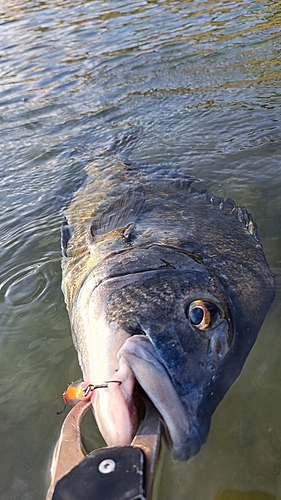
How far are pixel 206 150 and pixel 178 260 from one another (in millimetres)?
3263

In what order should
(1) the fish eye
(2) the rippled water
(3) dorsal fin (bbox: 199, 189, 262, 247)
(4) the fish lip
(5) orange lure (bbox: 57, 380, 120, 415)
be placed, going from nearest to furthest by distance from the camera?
1. (4) the fish lip
2. (5) orange lure (bbox: 57, 380, 120, 415)
3. (1) the fish eye
4. (2) the rippled water
5. (3) dorsal fin (bbox: 199, 189, 262, 247)

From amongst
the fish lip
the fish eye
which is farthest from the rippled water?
the fish eye

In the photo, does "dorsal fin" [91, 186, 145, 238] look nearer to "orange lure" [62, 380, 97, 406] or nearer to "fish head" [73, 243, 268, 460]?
"fish head" [73, 243, 268, 460]

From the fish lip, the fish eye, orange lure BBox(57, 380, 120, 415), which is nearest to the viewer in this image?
the fish lip

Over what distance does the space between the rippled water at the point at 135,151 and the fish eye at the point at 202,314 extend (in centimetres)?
70

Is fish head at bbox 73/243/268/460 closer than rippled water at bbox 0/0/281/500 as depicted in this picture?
Yes

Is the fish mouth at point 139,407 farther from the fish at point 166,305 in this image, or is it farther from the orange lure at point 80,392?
the orange lure at point 80,392

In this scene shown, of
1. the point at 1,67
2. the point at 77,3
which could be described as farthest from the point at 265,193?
the point at 77,3

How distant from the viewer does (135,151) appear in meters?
5.95

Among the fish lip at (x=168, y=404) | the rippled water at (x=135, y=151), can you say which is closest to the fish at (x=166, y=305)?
the fish lip at (x=168, y=404)

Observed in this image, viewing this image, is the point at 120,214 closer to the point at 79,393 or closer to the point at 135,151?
the point at 79,393

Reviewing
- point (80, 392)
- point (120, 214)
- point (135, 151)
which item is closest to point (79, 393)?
point (80, 392)

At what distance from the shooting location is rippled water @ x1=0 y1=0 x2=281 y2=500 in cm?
264

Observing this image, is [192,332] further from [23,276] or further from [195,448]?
[23,276]
